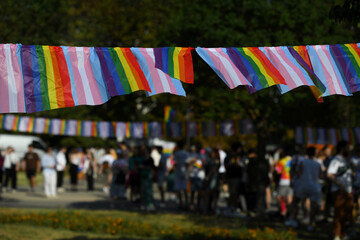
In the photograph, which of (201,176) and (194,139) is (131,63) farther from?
(194,139)

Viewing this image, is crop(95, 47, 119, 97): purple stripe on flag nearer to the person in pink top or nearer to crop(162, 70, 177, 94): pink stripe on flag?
crop(162, 70, 177, 94): pink stripe on flag

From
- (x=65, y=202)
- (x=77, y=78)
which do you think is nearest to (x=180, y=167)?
(x=65, y=202)

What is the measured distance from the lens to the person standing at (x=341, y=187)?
39.3 feet

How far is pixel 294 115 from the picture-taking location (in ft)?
118

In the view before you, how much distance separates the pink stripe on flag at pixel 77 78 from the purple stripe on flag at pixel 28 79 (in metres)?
0.48

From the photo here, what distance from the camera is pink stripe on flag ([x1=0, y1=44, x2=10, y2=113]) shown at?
6883mm

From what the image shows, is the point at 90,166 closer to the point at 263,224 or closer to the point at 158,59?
the point at 263,224

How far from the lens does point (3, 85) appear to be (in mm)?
6980

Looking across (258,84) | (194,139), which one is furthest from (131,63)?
(194,139)

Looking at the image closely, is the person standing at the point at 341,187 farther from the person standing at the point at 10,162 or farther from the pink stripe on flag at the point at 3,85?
the person standing at the point at 10,162

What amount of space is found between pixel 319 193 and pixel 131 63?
7.41 m

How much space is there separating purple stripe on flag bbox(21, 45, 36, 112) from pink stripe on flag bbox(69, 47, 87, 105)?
0.48 m

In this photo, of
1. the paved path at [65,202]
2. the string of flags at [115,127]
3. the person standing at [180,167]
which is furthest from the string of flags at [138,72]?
the string of flags at [115,127]

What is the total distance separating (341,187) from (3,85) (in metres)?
7.28
